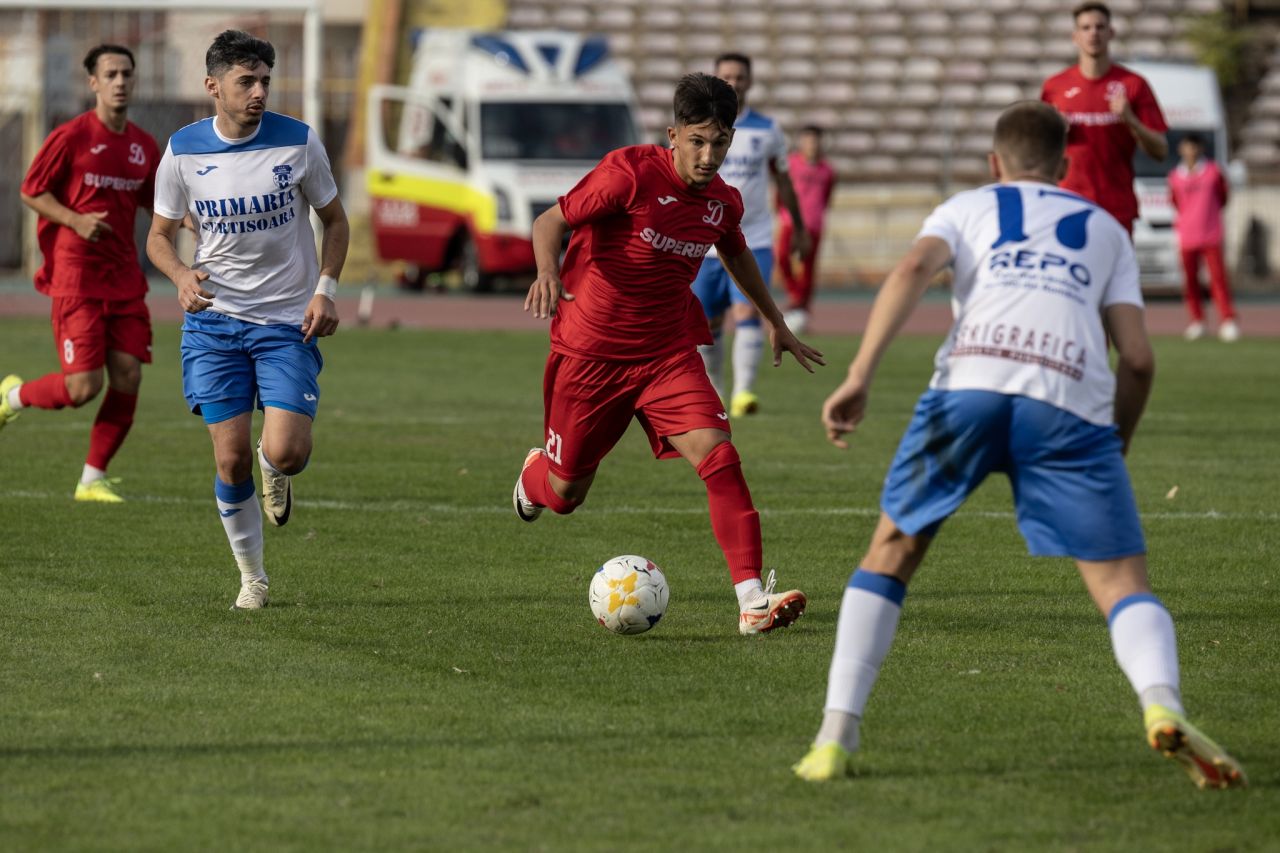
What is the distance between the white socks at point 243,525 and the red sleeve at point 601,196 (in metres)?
1.58

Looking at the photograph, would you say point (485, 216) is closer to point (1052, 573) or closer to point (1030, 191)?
point (1052, 573)

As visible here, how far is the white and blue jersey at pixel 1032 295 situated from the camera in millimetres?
4836

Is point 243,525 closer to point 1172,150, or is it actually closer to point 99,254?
point 99,254

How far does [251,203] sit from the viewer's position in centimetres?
735

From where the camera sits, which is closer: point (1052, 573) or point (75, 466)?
point (1052, 573)

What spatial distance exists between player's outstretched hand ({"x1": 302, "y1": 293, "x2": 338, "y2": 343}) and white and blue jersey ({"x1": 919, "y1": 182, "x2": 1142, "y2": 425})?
9.25 ft

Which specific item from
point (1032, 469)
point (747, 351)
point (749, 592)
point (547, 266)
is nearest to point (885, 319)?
point (1032, 469)

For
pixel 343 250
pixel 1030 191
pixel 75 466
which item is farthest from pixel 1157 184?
pixel 1030 191

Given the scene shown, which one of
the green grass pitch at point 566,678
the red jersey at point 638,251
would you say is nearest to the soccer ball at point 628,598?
the green grass pitch at point 566,678

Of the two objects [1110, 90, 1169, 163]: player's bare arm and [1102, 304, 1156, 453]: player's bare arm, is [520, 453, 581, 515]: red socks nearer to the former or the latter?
[1102, 304, 1156, 453]: player's bare arm

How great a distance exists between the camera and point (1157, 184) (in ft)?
93.1

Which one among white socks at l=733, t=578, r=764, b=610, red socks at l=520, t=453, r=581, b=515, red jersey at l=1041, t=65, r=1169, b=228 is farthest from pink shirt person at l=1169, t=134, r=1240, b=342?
white socks at l=733, t=578, r=764, b=610

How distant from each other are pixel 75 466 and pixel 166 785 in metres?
6.76

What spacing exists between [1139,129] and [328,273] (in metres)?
5.26
